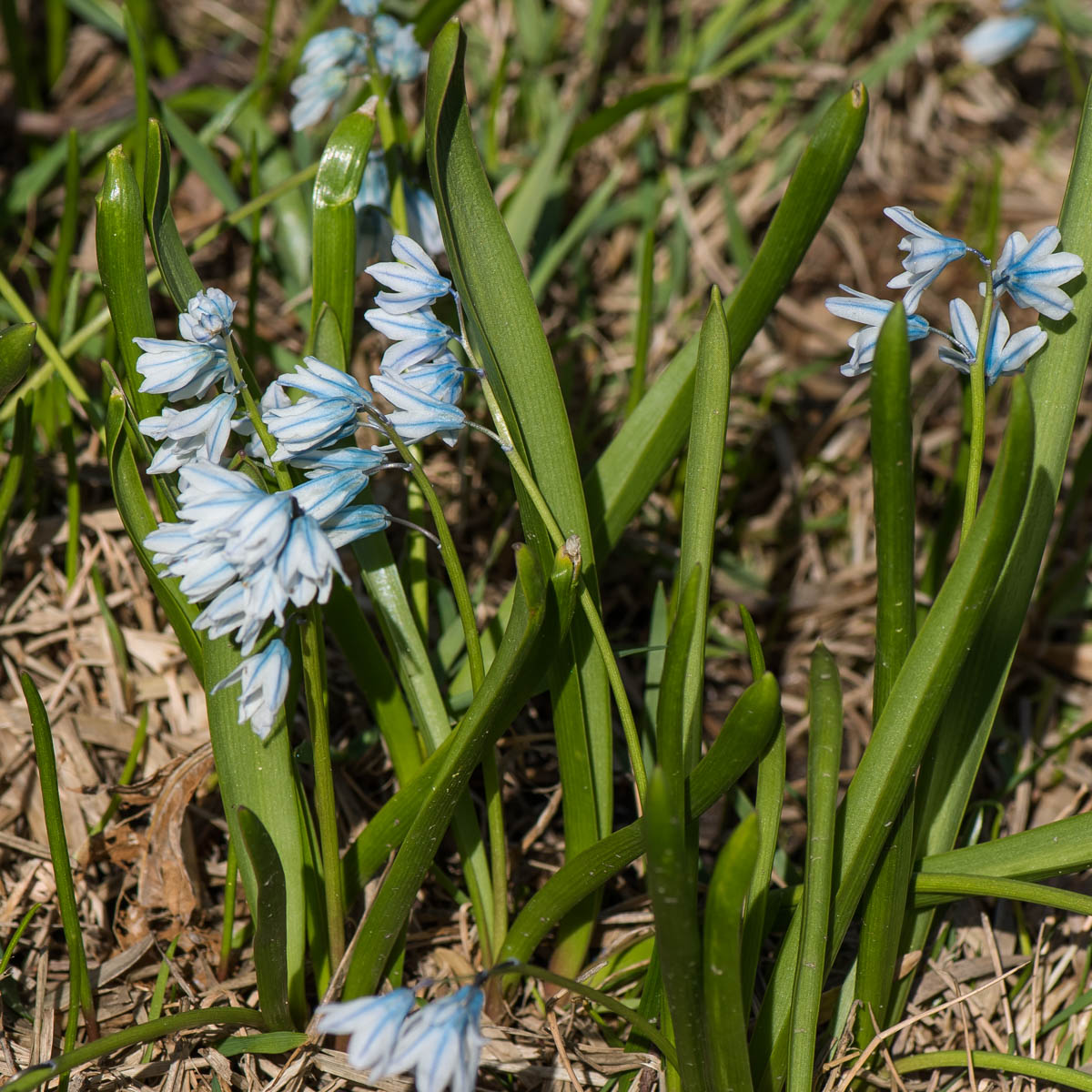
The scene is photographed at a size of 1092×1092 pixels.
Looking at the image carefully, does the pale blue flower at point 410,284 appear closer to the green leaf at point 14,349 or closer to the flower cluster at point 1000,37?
the green leaf at point 14,349

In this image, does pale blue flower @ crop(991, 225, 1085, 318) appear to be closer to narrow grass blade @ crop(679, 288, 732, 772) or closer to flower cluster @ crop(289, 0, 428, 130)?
narrow grass blade @ crop(679, 288, 732, 772)

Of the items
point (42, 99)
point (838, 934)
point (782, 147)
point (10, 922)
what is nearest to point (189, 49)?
point (42, 99)

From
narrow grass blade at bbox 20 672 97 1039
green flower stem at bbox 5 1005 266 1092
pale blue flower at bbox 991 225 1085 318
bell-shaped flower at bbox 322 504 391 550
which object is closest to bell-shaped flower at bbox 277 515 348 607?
bell-shaped flower at bbox 322 504 391 550

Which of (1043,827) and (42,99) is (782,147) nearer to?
(42,99)

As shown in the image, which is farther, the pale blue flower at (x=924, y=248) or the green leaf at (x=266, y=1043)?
the green leaf at (x=266, y=1043)

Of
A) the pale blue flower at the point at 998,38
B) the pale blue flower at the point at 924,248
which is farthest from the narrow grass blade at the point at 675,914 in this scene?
the pale blue flower at the point at 998,38

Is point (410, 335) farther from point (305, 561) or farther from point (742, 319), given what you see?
point (742, 319)
